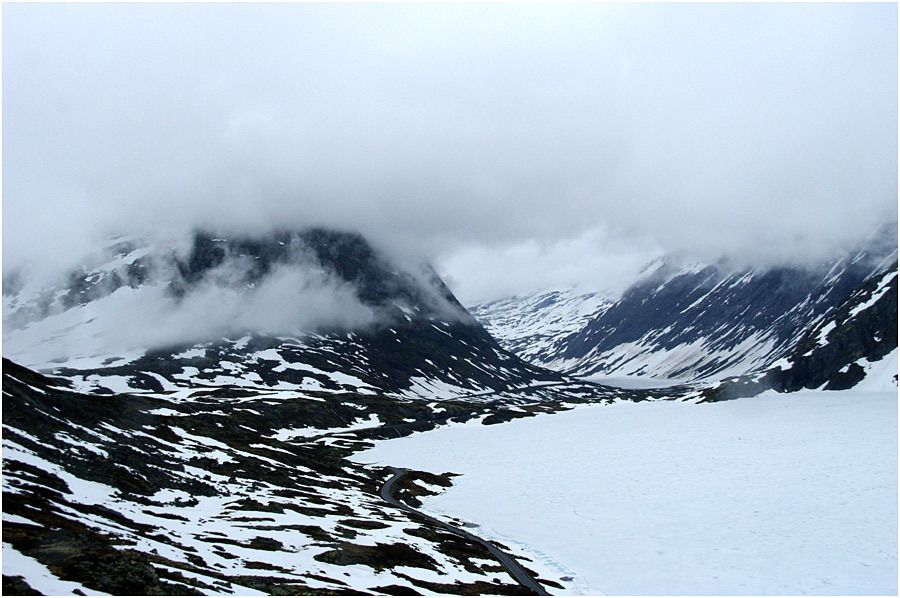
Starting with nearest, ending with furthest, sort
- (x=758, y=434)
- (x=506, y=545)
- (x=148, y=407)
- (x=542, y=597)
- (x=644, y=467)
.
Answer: (x=542, y=597)
(x=506, y=545)
(x=644, y=467)
(x=758, y=434)
(x=148, y=407)

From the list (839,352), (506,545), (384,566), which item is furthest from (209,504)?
(839,352)

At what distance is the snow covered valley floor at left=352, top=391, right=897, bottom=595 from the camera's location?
1779 inches

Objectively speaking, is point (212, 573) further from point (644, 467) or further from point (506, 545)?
point (644, 467)

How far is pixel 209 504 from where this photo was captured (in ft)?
202

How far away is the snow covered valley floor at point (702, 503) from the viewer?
1779 inches

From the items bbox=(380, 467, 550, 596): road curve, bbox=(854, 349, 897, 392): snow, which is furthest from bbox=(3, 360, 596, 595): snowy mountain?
bbox=(854, 349, 897, 392): snow

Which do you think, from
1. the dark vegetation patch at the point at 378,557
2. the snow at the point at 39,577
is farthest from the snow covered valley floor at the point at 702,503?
the snow at the point at 39,577

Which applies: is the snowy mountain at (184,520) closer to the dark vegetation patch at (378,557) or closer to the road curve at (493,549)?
the dark vegetation patch at (378,557)

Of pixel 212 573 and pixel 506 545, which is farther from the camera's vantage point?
pixel 506 545

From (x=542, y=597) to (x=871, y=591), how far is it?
21.3 m

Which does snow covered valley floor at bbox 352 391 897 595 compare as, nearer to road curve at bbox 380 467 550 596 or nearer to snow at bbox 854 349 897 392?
road curve at bbox 380 467 550 596

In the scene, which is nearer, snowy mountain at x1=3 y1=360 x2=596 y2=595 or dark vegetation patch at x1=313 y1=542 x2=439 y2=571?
snowy mountain at x1=3 y1=360 x2=596 y2=595

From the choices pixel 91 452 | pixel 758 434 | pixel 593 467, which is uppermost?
pixel 758 434

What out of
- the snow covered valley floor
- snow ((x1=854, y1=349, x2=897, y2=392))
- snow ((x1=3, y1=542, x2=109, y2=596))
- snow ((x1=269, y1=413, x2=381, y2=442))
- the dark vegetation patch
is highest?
snow ((x1=854, y1=349, x2=897, y2=392))
